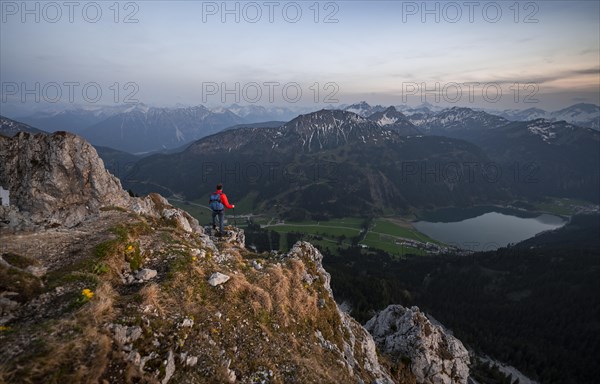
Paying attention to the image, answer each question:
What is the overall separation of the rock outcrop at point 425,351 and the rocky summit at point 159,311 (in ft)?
13.4

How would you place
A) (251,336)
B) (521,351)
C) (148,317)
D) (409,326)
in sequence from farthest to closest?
1. (521,351)
2. (409,326)
3. (251,336)
4. (148,317)

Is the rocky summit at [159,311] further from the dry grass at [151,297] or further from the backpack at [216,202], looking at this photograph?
the backpack at [216,202]

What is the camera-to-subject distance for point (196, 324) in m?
16.5

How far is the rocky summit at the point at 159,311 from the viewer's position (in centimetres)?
1199

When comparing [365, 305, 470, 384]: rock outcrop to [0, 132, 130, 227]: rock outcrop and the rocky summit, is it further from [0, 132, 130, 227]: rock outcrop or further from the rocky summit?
[0, 132, 130, 227]: rock outcrop

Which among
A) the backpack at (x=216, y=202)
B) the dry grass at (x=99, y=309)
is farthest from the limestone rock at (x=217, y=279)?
the backpack at (x=216, y=202)

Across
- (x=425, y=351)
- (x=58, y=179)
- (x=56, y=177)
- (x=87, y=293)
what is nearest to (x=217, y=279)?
(x=87, y=293)

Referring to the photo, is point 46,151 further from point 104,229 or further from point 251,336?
point 251,336

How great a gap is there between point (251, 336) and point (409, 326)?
3137 centimetres

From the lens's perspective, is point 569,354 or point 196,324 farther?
point 569,354

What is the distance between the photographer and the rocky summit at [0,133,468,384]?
12.0m

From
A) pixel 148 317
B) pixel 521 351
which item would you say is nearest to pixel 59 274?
pixel 148 317

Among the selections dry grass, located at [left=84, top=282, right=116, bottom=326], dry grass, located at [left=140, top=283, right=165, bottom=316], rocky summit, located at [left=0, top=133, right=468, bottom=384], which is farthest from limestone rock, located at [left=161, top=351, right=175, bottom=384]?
dry grass, located at [left=84, top=282, right=116, bottom=326]

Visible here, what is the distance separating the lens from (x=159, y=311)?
15.9 meters
